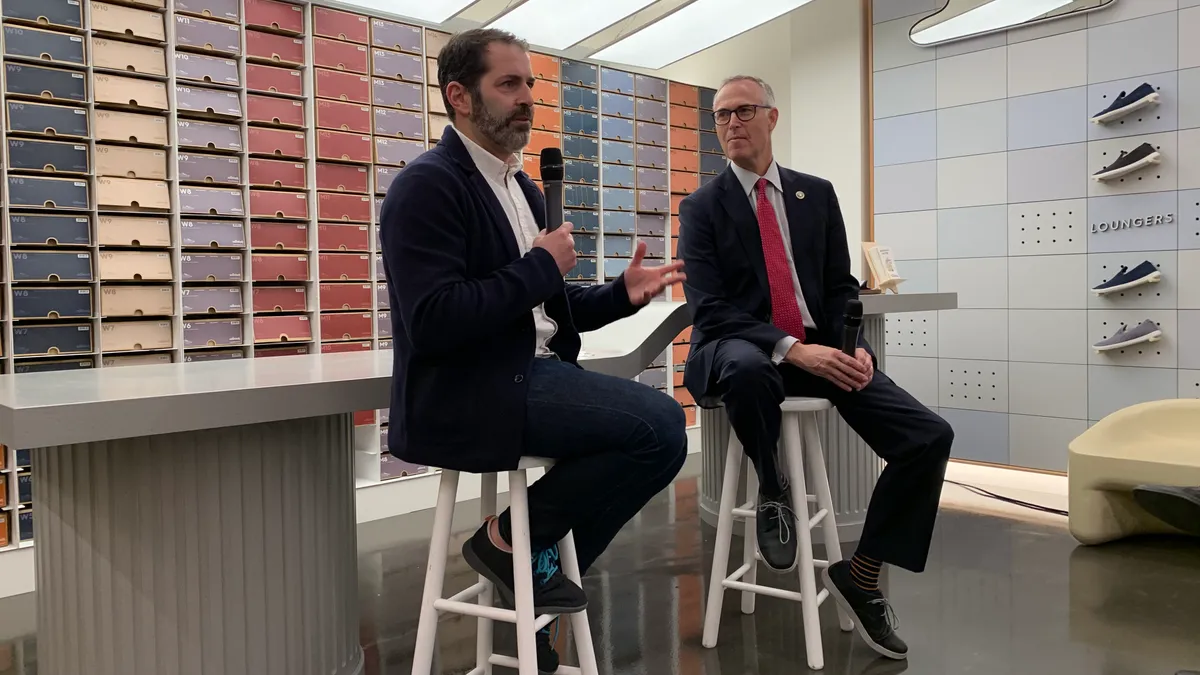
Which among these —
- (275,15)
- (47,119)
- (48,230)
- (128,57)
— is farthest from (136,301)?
(275,15)

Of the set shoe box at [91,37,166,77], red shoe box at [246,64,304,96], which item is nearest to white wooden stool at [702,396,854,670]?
red shoe box at [246,64,304,96]

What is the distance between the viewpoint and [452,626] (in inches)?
97.3

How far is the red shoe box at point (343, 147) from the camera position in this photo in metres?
3.87

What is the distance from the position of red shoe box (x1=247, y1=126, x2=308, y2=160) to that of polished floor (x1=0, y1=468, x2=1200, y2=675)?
173 cm

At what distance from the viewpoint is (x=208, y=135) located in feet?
11.7

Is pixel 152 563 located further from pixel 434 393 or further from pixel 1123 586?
pixel 1123 586

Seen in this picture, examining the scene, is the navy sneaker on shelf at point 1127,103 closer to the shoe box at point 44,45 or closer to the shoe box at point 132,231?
the shoe box at point 132,231

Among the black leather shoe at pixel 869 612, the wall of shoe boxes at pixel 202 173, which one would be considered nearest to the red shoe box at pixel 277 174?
the wall of shoe boxes at pixel 202 173

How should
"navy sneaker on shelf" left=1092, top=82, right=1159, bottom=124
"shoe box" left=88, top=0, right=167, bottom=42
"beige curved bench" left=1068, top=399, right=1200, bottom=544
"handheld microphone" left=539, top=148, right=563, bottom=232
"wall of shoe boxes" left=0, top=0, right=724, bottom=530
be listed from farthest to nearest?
"navy sneaker on shelf" left=1092, top=82, right=1159, bottom=124, "shoe box" left=88, top=0, right=167, bottom=42, "wall of shoe boxes" left=0, top=0, right=724, bottom=530, "beige curved bench" left=1068, top=399, right=1200, bottom=544, "handheld microphone" left=539, top=148, right=563, bottom=232

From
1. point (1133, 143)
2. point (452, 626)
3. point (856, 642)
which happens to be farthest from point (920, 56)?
point (452, 626)

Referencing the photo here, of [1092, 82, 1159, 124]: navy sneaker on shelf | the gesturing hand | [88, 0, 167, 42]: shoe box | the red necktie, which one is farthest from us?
[1092, 82, 1159, 124]: navy sneaker on shelf

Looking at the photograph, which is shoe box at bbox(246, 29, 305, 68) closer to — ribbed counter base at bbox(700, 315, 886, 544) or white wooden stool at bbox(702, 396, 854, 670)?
ribbed counter base at bbox(700, 315, 886, 544)

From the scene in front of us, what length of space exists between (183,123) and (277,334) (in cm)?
94

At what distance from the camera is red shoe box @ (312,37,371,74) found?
12.6 ft
